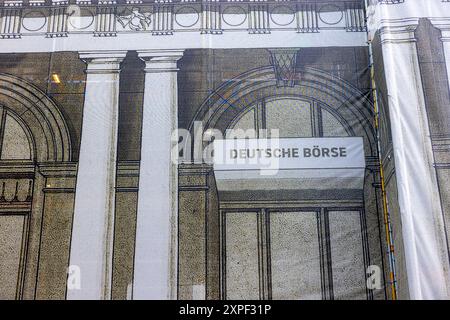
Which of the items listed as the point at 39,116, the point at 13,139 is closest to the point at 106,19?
the point at 39,116

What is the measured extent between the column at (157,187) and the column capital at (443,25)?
268 cm

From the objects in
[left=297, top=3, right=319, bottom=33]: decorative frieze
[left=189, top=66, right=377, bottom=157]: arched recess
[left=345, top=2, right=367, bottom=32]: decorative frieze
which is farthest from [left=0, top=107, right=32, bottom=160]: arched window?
[left=345, top=2, right=367, bottom=32]: decorative frieze

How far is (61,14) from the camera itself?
21.8ft

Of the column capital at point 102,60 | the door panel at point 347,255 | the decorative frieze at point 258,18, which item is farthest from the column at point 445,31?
the column capital at point 102,60

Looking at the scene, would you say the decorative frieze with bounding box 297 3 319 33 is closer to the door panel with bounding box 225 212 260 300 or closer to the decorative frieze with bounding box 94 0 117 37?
the decorative frieze with bounding box 94 0 117 37

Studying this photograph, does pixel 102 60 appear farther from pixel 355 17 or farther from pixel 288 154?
pixel 355 17

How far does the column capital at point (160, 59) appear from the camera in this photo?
21.3 ft

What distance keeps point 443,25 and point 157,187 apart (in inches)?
133

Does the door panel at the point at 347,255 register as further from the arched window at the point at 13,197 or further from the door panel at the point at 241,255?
the arched window at the point at 13,197

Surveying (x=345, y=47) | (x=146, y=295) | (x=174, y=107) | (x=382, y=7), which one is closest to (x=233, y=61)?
(x=174, y=107)

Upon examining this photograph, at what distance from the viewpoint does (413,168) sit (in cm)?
582

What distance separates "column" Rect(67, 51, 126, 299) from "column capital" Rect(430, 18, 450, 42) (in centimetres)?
327

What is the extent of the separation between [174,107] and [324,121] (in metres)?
1.55

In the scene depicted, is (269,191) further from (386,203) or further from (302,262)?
(386,203)
